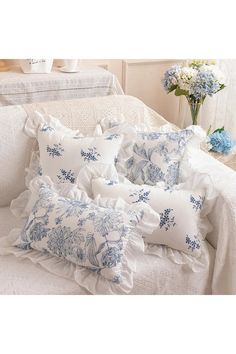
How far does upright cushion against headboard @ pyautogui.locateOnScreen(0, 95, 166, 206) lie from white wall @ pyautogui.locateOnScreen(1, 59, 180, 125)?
3.41 ft

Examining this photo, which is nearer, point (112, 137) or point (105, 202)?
point (105, 202)

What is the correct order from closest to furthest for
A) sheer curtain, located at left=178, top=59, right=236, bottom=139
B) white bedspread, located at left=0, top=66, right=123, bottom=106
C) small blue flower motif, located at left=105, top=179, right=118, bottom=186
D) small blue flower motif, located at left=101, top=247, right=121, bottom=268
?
small blue flower motif, located at left=101, top=247, right=121, bottom=268 → small blue flower motif, located at left=105, top=179, right=118, bottom=186 → white bedspread, located at left=0, top=66, right=123, bottom=106 → sheer curtain, located at left=178, top=59, right=236, bottom=139

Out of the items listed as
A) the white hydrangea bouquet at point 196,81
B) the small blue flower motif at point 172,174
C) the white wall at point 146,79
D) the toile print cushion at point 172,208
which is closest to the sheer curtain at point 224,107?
the white wall at point 146,79

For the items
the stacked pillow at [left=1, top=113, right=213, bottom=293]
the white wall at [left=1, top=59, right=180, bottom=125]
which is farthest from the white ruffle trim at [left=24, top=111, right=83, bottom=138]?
the white wall at [left=1, top=59, right=180, bottom=125]

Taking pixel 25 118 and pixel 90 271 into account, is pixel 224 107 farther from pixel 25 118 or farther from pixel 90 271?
pixel 90 271

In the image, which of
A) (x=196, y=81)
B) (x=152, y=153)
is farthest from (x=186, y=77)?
(x=152, y=153)

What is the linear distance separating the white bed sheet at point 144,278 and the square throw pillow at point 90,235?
35mm

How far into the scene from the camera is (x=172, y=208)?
1418mm

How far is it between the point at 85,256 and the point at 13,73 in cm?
149

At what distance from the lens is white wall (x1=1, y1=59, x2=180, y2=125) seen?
9.55 feet

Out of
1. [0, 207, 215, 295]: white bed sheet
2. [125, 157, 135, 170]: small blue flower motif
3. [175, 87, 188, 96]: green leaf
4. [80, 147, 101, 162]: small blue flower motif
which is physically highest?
[175, 87, 188, 96]: green leaf

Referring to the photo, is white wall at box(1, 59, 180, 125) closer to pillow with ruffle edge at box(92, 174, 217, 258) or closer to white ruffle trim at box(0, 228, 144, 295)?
pillow with ruffle edge at box(92, 174, 217, 258)

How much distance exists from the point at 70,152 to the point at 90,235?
1.32 feet

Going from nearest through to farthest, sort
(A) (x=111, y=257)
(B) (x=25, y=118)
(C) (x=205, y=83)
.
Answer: (A) (x=111, y=257) < (B) (x=25, y=118) < (C) (x=205, y=83)
